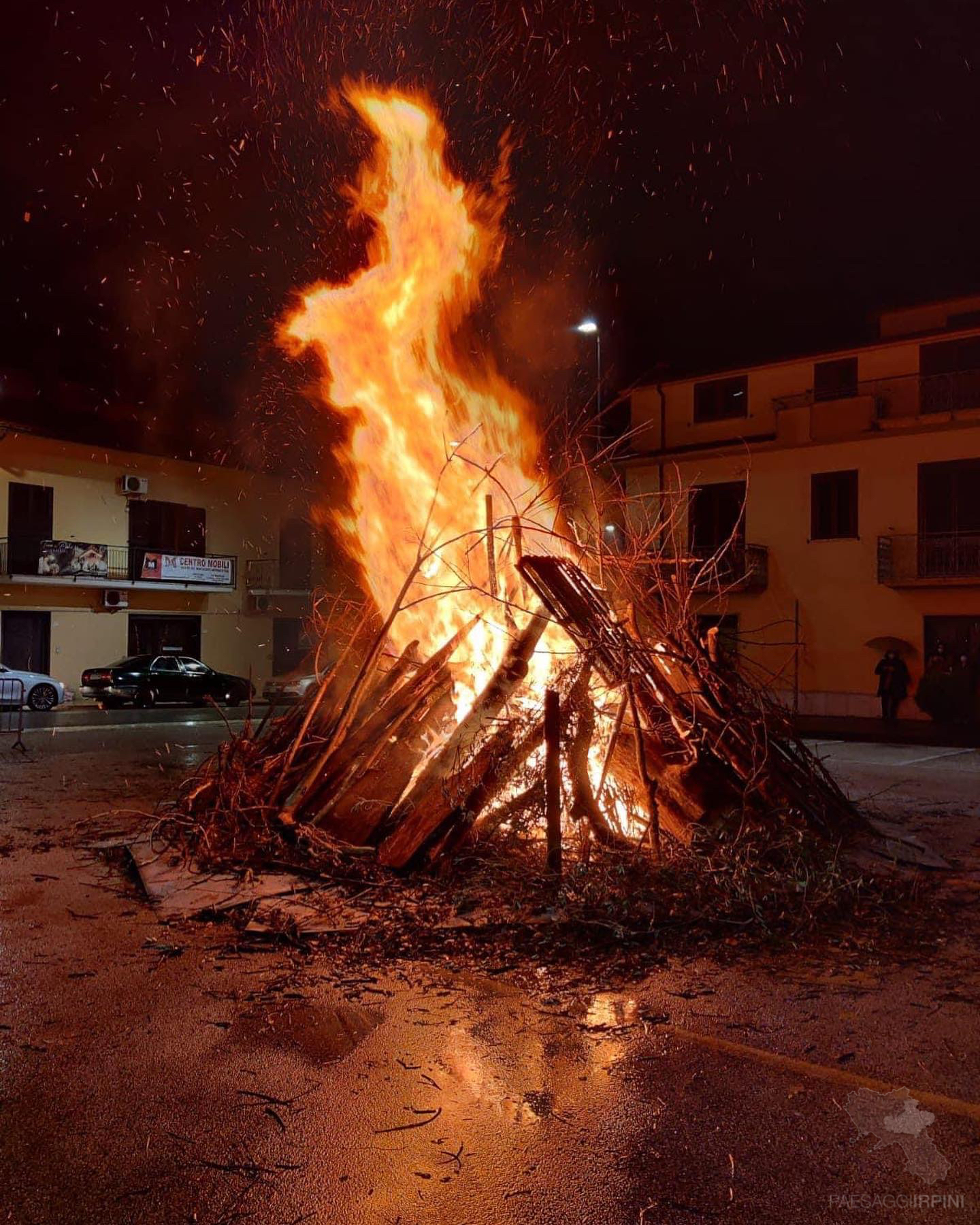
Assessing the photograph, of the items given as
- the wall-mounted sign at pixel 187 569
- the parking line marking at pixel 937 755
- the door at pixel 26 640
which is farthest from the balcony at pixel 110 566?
the parking line marking at pixel 937 755

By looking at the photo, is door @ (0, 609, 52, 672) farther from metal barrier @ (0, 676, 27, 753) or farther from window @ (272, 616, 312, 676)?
window @ (272, 616, 312, 676)

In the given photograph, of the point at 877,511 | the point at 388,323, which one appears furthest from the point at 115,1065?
the point at 877,511

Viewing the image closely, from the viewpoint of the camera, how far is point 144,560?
1214 inches

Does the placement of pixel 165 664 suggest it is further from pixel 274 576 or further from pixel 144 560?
pixel 274 576

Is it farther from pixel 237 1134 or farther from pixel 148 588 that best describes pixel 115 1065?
pixel 148 588

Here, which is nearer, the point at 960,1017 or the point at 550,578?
the point at 960,1017

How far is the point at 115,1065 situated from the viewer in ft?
12.6

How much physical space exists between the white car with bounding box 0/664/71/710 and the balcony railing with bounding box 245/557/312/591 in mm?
10089

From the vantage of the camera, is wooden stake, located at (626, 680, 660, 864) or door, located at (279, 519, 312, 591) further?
door, located at (279, 519, 312, 591)

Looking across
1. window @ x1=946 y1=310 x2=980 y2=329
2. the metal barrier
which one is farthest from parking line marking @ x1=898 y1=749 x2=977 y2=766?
the metal barrier

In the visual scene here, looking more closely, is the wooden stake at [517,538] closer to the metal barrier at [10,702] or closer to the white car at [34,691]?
the metal barrier at [10,702]

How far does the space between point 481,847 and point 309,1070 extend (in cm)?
310

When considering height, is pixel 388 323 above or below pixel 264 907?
above

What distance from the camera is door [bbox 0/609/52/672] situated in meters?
28.0
